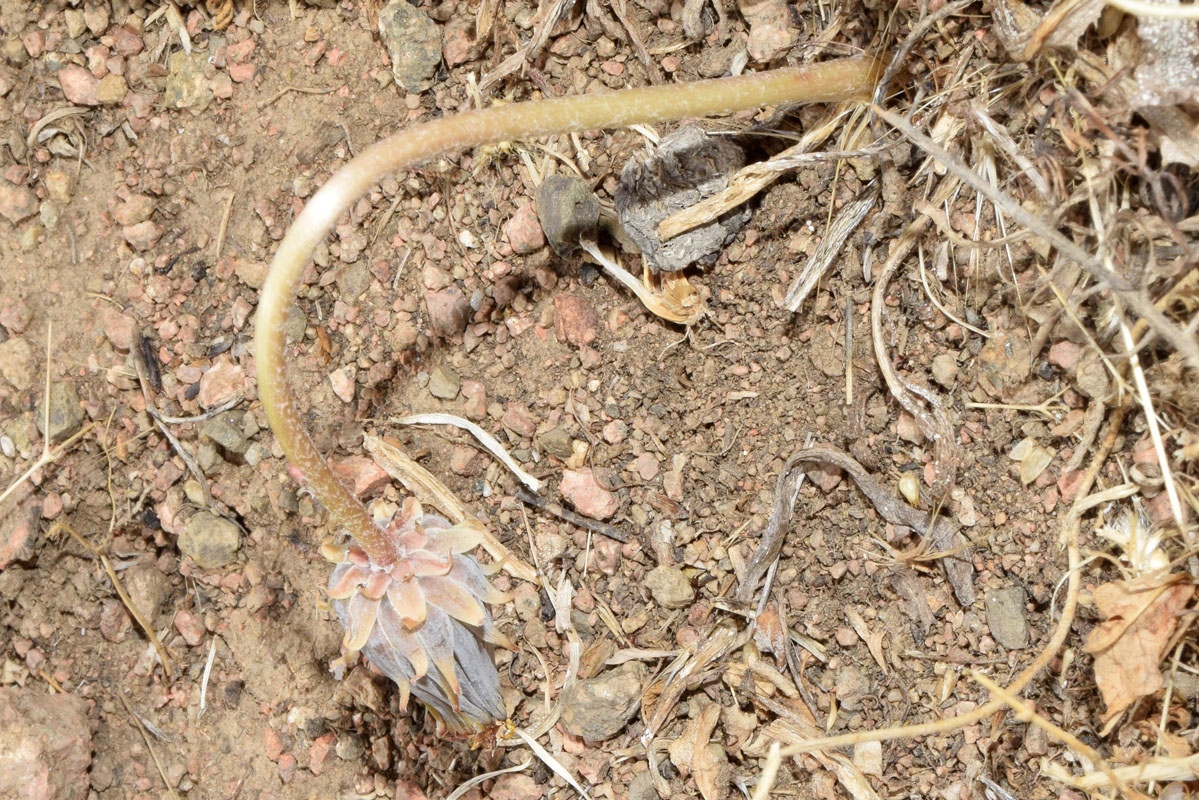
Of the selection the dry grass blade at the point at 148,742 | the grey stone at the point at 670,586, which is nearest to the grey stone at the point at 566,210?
the grey stone at the point at 670,586

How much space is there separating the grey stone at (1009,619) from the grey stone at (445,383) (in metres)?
1.18

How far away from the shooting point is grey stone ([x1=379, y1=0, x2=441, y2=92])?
2.18 m

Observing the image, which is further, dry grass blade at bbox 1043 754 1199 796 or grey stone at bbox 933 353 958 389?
grey stone at bbox 933 353 958 389

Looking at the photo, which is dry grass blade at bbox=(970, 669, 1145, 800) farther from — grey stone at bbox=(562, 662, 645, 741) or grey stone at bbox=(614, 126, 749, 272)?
grey stone at bbox=(614, 126, 749, 272)

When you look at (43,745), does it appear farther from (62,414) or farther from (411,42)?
(411,42)

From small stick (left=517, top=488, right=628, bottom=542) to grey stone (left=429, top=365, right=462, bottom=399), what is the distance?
0.27m

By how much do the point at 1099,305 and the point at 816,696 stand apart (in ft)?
2.94

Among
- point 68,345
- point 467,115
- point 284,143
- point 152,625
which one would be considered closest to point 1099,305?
point 467,115

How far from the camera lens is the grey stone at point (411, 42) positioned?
2180 millimetres

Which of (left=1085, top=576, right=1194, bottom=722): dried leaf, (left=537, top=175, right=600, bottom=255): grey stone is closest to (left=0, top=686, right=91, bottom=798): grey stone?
(left=537, top=175, right=600, bottom=255): grey stone

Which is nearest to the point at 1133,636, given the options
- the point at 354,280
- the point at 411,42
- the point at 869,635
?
the point at 869,635

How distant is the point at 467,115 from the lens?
1513 millimetres

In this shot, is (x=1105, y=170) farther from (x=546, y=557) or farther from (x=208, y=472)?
(x=208, y=472)

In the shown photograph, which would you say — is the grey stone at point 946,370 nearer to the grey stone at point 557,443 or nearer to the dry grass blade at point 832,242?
the dry grass blade at point 832,242
